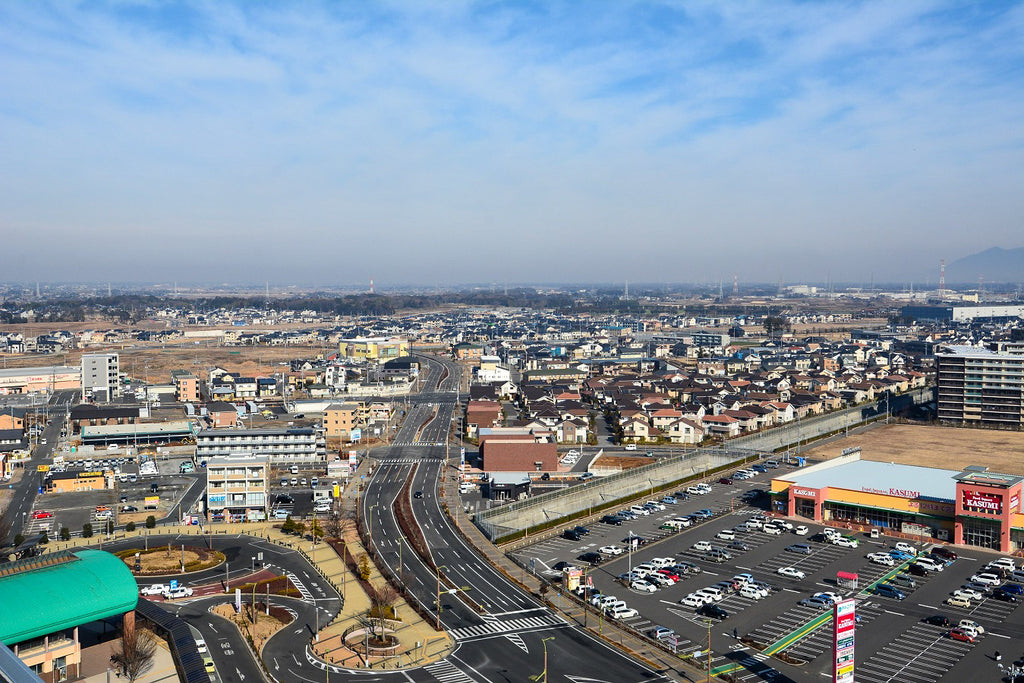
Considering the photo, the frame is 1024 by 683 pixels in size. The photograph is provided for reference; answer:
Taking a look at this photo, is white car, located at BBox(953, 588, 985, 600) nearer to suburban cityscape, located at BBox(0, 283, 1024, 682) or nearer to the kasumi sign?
suburban cityscape, located at BBox(0, 283, 1024, 682)

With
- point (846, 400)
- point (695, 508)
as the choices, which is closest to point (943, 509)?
point (695, 508)

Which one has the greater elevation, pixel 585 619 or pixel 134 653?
pixel 134 653

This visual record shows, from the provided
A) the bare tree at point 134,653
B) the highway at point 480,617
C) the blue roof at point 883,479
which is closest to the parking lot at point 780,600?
the highway at point 480,617

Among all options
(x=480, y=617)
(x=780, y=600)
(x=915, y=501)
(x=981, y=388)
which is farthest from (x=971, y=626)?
(x=981, y=388)

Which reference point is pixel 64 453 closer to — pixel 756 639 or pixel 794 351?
pixel 756 639

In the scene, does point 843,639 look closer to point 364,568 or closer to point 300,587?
point 364,568

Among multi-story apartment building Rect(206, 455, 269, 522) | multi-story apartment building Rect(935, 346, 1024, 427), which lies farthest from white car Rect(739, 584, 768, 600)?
multi-story apartment building Rect(935, 346, 1024, 427)

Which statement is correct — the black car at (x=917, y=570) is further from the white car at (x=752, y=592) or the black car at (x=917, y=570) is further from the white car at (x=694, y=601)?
the white car at (x=694, y=601)
